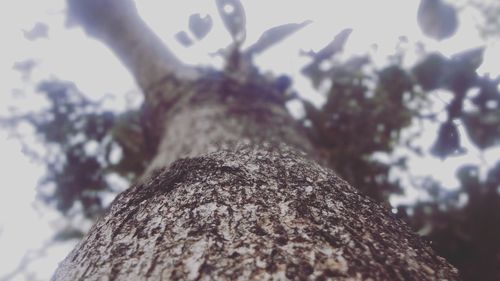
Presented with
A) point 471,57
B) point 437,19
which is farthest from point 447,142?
point 437,19

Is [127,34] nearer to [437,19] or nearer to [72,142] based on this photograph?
[72,142]

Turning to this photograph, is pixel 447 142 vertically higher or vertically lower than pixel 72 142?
lower

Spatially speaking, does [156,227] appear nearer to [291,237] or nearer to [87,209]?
[291,237]

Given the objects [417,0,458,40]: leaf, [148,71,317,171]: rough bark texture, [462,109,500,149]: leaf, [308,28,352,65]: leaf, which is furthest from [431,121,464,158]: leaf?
[148,71,317,171]: rough bark texture

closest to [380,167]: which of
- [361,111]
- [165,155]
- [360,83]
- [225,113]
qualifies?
[361,111]

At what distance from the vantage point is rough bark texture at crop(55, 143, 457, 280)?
693mm

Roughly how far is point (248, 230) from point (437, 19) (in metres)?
0.75

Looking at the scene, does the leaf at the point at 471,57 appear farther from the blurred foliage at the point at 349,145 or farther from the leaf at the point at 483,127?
the blurred foliage at the point at 349,145

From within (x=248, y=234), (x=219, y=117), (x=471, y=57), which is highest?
(x=219, y=117)

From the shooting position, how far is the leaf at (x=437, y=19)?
987 mm

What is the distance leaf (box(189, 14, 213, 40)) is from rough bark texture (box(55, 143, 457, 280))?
493 millimetres

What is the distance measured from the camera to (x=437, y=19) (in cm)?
101

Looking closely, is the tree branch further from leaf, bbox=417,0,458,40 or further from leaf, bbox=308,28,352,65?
leaf, bbox=417,0,458,40

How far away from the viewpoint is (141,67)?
2.91 m
